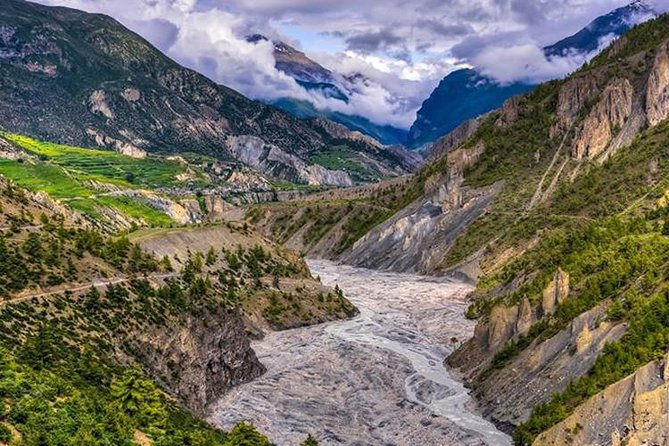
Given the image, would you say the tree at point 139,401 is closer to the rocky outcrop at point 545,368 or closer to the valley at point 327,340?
the valley at point 327,340

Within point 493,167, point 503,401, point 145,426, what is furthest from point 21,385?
point 493,167

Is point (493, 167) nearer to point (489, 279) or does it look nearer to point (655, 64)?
point (655, 64)

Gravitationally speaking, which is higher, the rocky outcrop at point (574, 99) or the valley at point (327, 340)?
the rocky outcrop at point (574, 99)

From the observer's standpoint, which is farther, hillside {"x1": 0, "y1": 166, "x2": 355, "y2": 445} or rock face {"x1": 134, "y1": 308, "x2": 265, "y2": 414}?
rock face {"x1": 134, "y1": 308, "x2": 265, "y2": 414}

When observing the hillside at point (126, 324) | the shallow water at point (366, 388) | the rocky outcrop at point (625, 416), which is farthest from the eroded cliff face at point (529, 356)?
the hillside at point (126, 324)

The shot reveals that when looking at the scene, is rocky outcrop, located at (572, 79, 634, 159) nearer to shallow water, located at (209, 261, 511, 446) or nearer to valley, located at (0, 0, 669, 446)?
valley, located at (0, 0, 669, 446)

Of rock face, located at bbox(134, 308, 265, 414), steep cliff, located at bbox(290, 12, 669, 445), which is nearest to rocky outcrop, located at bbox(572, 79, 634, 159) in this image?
steep cliff, located at bbox(290, 12, 669, 445)
